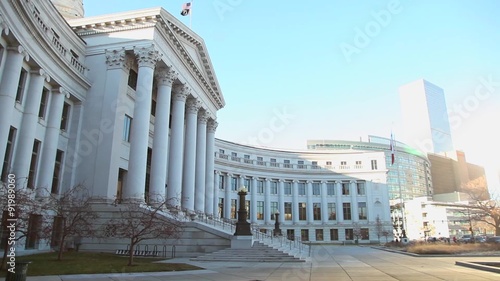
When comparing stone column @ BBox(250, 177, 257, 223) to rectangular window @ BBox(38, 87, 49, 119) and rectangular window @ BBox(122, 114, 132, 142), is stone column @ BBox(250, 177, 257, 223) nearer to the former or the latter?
rectangular window @ BBox(122, 114, 132, 142)

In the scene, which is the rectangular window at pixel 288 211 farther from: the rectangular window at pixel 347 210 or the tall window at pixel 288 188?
the rectangular window at pixel 347 210

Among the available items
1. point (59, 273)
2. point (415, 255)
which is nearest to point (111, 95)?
point (59, 273)

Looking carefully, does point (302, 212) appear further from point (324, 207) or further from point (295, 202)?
point (324, 207)

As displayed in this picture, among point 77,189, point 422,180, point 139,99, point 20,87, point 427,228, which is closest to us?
point 20,87

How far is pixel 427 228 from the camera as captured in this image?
133 meters

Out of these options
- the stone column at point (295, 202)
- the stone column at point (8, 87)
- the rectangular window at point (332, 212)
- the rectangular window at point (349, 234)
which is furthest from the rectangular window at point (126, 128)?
the rectangular window at point (349, 234)

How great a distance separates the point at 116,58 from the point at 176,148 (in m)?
10.00

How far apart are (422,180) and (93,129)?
561 ft

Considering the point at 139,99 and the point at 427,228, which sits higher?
the point at 139,99

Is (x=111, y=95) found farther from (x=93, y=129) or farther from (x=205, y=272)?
(x=205, y=272)

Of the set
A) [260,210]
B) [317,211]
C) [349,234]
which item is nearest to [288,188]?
[317,211]

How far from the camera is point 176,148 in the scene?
37562 millimetres

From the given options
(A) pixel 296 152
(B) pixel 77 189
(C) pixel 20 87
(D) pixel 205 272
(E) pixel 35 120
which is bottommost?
(D) pixel 205 272

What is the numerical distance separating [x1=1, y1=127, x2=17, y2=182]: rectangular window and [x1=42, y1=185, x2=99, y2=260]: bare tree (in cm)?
316
